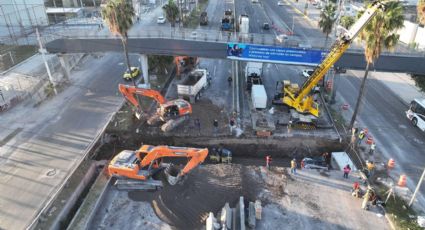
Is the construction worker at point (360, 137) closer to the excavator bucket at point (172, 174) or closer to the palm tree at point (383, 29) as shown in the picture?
the palm tree at point (383, 29)

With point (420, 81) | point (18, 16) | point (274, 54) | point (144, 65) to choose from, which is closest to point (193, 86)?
point (144, 65)

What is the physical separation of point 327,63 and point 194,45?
15388 millimetres

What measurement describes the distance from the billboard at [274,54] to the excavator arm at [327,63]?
3.00 meters

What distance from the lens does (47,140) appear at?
94.8 feet

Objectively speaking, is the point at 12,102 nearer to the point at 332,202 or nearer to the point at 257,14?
the point at 332,202

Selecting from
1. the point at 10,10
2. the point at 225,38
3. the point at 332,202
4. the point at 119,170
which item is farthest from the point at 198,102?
the point at 10,10

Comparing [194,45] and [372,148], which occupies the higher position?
[194,45]

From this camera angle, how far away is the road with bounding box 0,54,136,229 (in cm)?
2211

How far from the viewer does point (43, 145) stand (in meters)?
28.2

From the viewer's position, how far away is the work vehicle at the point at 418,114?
30.5 m

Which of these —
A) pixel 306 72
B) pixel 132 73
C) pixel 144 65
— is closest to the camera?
pixel 144 65

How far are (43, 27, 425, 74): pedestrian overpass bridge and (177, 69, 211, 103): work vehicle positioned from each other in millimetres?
2892

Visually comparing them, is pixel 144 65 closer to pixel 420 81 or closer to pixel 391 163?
pixel 391 163

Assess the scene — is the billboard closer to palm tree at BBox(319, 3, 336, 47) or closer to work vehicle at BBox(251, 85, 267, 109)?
work vehicle at BBox(251, 85, 267, 109)
